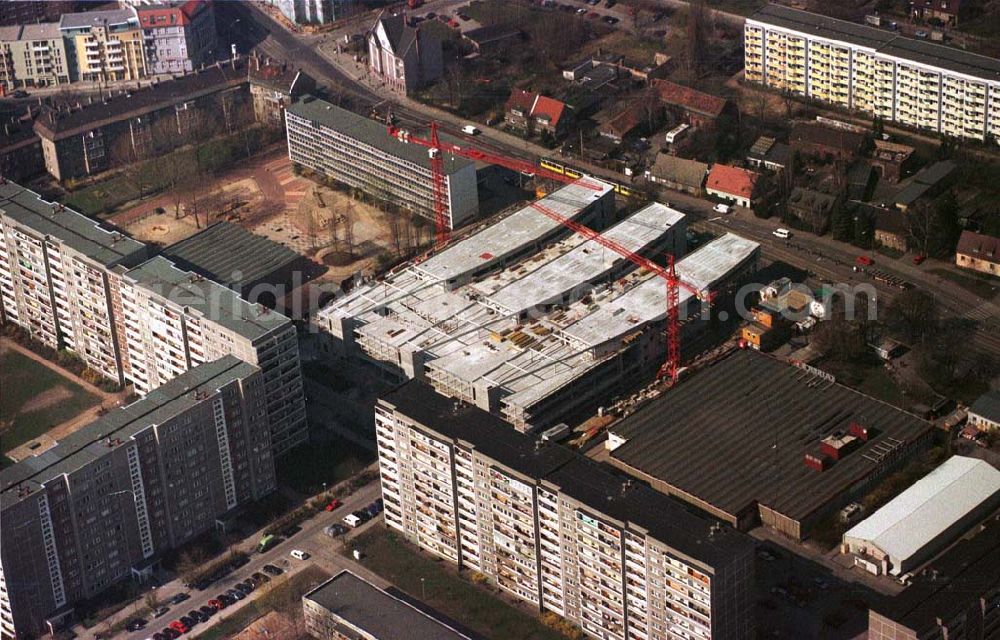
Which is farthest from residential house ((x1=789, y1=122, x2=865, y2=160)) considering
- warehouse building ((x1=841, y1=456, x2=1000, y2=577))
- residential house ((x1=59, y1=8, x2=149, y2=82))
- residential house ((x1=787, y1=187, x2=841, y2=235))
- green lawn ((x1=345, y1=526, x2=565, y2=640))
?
residential house ((x1=59, y1=8, x2=149, y2=82))

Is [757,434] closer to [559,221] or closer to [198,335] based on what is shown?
[559,221]

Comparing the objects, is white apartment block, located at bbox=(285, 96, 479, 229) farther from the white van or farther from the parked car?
the parked car

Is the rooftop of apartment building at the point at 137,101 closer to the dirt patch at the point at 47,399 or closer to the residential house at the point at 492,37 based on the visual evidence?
the residential house at the point at 492,37

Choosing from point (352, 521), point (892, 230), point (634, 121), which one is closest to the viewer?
point (352, 521)

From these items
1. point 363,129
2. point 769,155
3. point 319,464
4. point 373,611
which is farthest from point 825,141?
point 373,611

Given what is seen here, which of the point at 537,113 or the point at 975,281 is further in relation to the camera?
the point at 537,113

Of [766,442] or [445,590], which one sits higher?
[766,442]

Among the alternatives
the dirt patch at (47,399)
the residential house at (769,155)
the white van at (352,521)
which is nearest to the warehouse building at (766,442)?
the white van at (352,521)

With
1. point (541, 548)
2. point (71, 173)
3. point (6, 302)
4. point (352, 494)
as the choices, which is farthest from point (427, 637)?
point (71, 173)
